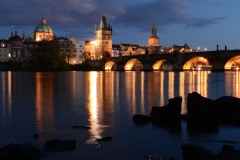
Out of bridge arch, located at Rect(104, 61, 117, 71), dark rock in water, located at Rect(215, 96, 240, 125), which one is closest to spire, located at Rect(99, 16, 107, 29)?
bridge arch, located at Rect(104, 61, 117, 71)

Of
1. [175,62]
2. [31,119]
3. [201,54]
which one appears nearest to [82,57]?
[175,62]

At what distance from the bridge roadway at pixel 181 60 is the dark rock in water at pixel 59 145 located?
254 ft

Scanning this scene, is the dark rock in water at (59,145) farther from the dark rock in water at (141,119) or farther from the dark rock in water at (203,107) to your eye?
the dark rock in water at (203,107)

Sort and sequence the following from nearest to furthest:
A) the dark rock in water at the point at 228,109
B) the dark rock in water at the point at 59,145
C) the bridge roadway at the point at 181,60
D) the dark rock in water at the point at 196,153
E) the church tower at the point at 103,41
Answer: the dark rock in water at the point at 196,153
the dark rock in water at the point at 59,145
the dark rock in water at the point at 228,109
the bridge roadway at the point at 181,60
the church tower at the point at 103,41

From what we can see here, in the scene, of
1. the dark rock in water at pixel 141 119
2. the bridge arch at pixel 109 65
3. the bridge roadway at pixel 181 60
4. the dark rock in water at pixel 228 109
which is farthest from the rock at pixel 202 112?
the bridge arch at pixel 109 65

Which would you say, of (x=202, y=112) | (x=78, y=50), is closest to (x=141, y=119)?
(x=202, y=112)

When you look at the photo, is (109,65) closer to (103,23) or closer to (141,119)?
(103,23)

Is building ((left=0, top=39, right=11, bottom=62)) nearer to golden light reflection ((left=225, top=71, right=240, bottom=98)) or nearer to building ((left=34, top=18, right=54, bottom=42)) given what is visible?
building ((left=34, top=18, right=54, bottom=42))

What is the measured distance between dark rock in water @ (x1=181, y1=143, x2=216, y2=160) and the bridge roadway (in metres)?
77.6

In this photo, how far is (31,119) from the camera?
657 inches

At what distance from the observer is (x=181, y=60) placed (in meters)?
100

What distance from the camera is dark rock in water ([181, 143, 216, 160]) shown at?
949 cm

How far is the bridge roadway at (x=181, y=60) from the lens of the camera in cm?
8725

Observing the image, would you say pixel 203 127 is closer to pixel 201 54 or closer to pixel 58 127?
pixel 58 127
